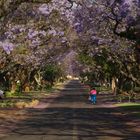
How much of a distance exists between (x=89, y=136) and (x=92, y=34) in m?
15.8

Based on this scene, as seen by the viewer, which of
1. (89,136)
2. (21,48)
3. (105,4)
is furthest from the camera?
(21,48)

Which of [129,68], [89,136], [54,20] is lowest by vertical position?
[89,136]

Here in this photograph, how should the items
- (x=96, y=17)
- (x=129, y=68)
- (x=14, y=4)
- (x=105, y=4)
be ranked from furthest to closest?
(x=129, y=68), (x=96, y=17), (x=105, y=4), (x=14, y=4)

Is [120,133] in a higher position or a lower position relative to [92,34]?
lower

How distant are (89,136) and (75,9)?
13.3m

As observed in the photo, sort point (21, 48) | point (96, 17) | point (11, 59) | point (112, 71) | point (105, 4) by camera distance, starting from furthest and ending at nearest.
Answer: point (112, 71), point (11, 59), point (21, 48), point (96, 17), point (105, 4)

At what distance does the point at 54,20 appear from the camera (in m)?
38.2

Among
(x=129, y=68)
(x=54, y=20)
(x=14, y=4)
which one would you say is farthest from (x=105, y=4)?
(x=129, y=68)

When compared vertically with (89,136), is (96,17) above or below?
above

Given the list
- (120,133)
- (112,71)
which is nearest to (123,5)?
(120,133)

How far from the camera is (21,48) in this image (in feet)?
136

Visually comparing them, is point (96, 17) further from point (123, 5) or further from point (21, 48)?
point (21, 48)

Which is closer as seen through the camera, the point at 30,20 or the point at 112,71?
the point at 30,20

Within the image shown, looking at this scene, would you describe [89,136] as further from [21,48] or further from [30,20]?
[21,48]
